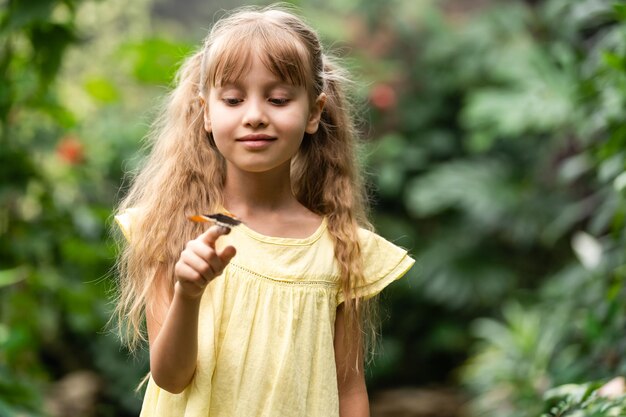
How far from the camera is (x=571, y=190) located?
25.0 ft

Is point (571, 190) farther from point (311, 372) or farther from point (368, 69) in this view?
point (311, 372)

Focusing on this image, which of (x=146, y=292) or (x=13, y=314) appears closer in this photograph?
(x=146, y=292)

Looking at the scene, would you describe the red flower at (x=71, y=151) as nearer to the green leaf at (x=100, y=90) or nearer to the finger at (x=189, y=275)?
the green leaf at (x=100, y=90)

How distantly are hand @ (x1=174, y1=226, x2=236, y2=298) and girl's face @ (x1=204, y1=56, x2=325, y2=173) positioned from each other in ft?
1.01

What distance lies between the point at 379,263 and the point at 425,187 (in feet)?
18.1

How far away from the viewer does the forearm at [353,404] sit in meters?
2.44

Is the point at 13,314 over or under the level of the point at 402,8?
under

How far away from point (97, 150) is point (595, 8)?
4.21m

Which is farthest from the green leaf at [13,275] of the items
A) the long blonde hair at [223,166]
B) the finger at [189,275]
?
the finger at [189,275]

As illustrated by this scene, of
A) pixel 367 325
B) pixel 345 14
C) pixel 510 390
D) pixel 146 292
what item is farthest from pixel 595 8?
pixel 345 14

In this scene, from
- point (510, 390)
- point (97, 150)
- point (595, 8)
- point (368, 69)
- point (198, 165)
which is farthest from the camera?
point (368, 69)

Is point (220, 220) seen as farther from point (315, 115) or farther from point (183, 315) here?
point (315, 115)

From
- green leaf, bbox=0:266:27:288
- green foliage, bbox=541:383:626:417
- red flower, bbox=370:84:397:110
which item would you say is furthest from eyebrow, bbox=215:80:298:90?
red flower, bbox=370:84:397:110

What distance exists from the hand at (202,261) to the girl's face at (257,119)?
1.01ft
